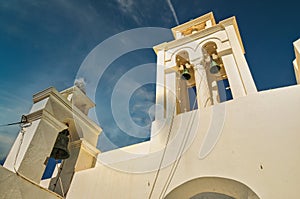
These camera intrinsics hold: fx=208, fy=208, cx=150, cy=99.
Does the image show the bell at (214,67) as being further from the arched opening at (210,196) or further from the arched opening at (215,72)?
the arched opening at (210,196)

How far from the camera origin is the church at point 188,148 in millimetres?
2943

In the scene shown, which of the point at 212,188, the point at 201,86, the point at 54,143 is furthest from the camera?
the point at 201,86

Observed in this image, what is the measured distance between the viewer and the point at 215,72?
18.0 ft

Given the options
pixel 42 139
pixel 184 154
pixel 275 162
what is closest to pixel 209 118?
pixel 184 154

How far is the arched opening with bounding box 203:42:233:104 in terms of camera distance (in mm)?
5413

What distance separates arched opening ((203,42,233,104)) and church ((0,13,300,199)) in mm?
41

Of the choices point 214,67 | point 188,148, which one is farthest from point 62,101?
point 214,67

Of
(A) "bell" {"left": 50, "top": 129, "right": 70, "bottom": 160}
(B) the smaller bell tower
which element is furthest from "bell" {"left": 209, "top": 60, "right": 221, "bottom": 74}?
(A) "bell" {"left": 50, "top": 129, "right": 70, "bottom": 160}

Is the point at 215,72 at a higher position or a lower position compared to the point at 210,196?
higher

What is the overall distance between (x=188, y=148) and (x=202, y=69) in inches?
101

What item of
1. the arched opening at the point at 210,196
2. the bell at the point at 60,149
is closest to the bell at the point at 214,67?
the arched opening at the point at 210,196

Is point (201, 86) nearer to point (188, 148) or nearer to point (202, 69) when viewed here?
point (202, 69)

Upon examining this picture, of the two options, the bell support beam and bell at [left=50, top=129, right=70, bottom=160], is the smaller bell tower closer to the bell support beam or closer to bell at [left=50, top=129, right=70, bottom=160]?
bell at [left=50, top=129, right=70, bottom=160]

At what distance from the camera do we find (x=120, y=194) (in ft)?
11.9
